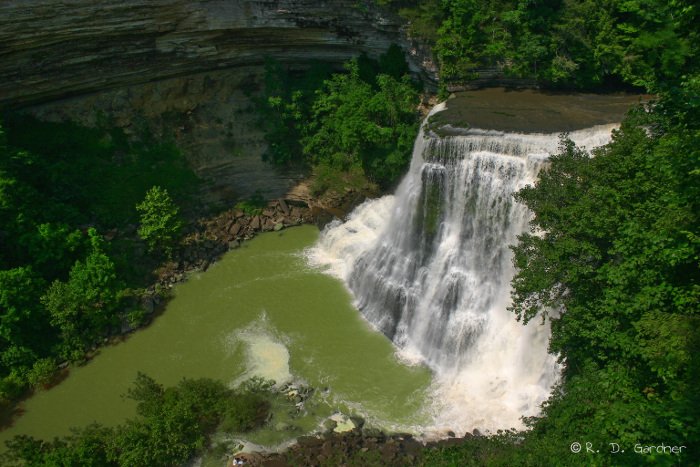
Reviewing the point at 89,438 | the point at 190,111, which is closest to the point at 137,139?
the point at 190,111

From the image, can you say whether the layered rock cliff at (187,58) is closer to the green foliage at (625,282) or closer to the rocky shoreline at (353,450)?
the green foliage at (625,282)

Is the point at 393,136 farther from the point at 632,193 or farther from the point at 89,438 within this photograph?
the point at 89,438

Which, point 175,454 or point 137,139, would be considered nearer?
point 175,454

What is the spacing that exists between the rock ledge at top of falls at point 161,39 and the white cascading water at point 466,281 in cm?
709

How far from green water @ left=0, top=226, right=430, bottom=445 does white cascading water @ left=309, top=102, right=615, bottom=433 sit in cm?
90

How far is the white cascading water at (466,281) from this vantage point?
55.8 ft

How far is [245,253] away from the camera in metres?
24.9

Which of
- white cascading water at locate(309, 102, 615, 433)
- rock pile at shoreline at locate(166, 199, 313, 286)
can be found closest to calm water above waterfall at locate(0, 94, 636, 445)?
white cascading water at locate(309, 102, 615, 433)

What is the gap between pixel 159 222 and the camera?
23.1 meters

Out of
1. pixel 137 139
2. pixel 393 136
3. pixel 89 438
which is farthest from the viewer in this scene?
pixel 137 139

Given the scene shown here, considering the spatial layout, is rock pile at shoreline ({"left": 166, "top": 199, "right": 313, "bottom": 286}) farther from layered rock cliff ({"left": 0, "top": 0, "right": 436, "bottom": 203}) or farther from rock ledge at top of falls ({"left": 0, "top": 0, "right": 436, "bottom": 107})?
rock ledge at top of falls ({"left": 0, "top": 0, "right": 436, "bottom": 107})

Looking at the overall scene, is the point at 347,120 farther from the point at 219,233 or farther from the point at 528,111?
the point at 528,111

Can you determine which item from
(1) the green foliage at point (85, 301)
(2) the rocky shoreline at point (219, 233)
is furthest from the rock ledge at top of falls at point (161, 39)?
(1) the green foliage at point (85, 301)

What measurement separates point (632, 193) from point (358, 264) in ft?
37.5
